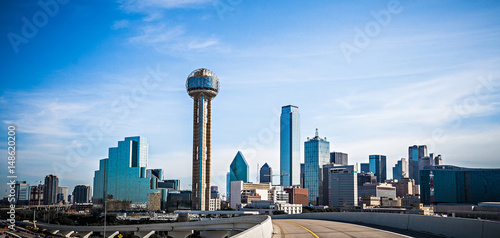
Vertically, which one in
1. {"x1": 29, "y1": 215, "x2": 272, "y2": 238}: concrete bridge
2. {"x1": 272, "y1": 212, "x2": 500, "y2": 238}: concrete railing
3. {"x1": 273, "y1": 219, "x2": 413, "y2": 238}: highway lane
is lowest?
{"x1": 29, "y1": 215, "x2": 272, "y2": 238}: concrete bridge

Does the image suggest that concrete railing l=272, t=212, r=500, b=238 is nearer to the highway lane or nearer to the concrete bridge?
the highway lane

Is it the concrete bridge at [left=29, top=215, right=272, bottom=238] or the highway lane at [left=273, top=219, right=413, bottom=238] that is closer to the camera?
the highway lane at [left=273, top=219, right=413, bottom=238]

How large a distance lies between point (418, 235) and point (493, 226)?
7.28 meters

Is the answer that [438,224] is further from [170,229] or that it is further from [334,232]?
[170,229]

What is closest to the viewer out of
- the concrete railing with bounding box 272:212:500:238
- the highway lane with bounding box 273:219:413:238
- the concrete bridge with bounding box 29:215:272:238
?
the concrete railing with bounding box 272:212:500:238

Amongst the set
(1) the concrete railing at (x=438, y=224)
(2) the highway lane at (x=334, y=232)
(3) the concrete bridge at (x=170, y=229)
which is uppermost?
(1) the concrete railing at (x=438, y=224)

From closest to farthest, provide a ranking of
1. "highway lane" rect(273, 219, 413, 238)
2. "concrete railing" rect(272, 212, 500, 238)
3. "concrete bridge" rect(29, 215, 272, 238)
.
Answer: "concrete railing" rect(272, 212, 500, 238) → "highway lane" rect(273, 219, 413, 238) → "concrete bridge" rect(29, 215, 272, 238)

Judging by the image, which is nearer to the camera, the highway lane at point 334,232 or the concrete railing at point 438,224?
the concrete railing at point 438,224

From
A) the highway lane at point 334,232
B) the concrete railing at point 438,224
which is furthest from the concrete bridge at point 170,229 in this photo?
the highway lane at point 334,232

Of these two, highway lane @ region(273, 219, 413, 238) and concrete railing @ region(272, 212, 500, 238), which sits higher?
concrete railing @ region(272, 212, 500, 238)

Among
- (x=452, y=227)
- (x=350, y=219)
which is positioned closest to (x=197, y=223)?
(x=350, y=219)

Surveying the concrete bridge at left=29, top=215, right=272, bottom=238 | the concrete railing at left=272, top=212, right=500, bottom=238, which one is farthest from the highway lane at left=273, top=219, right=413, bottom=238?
the concrete bridge at left=29, top=215, right=272, bottom=238

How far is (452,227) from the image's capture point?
976 inches

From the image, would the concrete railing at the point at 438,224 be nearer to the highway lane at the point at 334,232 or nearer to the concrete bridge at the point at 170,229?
the highway lane at the point at 334,232
